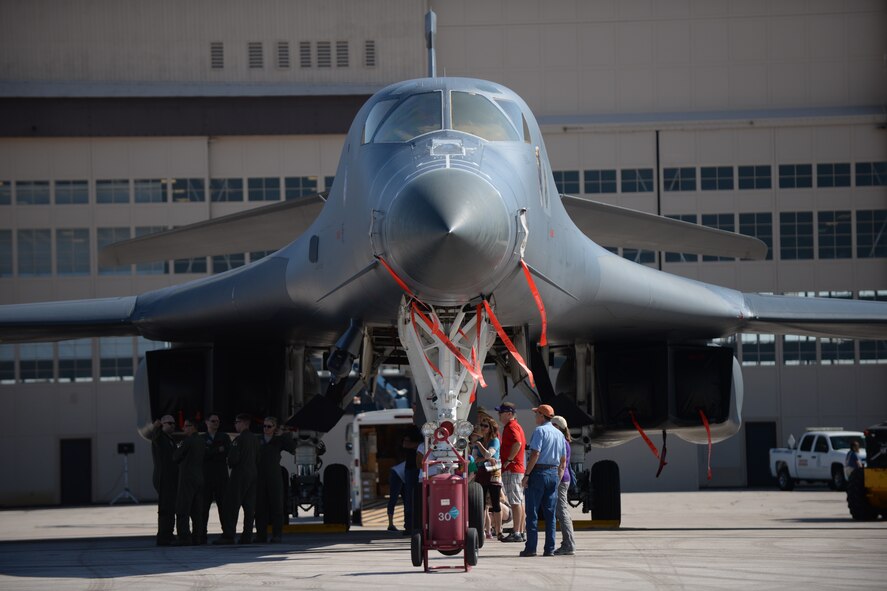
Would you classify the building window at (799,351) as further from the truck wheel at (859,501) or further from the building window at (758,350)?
the truck wheel at (859,501)

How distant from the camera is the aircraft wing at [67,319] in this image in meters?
13.7

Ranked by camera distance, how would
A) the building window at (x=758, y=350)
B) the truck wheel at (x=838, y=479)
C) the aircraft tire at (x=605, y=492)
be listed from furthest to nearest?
the building window at (x=758, y=350) < the truck wheel at (x=838, y=479) < the aircraft tire at (x=605, y=492)

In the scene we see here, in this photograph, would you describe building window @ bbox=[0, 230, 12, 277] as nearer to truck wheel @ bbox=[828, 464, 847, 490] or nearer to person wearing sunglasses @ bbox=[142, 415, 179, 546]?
person wearing sunglasses @ bbox=[142, 415, 179, 546]

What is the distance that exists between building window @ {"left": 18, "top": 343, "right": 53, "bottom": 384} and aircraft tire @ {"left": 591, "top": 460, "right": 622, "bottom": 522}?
825 inches

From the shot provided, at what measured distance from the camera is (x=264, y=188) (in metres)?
31.7

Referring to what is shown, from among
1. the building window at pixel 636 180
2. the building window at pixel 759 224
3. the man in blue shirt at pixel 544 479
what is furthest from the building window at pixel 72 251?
the man in blue shirt at pixel 544 479

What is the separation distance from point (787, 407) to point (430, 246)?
25.6 meters

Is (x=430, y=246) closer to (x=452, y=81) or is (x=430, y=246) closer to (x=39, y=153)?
(x=452, y=81)

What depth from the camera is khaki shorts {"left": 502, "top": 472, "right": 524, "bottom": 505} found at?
39.5 feet

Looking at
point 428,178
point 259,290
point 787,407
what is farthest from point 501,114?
point 787,407

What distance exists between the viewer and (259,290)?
12.3 metres

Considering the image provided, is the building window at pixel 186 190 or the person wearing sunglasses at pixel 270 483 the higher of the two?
the building window at pixel 186 190

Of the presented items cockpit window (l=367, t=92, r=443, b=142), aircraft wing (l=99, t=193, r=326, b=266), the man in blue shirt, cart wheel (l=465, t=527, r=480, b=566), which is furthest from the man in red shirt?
aircraft wing (l=99, t=193, r=326, b=266)

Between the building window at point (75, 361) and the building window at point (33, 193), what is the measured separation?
12.5 feet
